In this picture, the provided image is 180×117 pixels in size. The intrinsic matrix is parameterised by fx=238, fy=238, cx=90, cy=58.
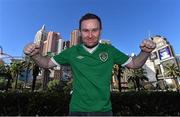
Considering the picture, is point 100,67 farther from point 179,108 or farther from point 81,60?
point 179,108

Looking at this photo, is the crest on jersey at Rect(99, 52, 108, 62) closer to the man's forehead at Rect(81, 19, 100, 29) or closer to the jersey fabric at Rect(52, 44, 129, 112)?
the jersey fabric at Rect(52, 44, 129, 112)

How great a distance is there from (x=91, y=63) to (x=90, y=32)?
347mm

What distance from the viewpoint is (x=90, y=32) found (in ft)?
8.63

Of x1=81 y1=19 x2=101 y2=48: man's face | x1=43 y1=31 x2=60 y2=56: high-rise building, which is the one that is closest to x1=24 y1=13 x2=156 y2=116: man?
x1=81 y1=19 x2=101 y2=48: man's face

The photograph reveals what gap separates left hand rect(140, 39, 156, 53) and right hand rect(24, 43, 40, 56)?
1.21 metres

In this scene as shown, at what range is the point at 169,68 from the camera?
8419cm

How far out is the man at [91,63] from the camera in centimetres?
242

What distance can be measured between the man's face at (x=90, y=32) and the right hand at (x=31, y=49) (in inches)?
21.1

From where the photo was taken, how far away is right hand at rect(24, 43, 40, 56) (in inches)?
105

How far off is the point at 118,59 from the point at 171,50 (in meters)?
143

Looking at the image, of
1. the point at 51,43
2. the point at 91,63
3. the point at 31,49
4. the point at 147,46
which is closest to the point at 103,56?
the point at 91,63

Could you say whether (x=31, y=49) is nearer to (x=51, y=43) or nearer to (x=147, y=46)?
(x=147, y=46)

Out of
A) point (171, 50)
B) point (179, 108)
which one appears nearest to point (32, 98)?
point (179, 108)

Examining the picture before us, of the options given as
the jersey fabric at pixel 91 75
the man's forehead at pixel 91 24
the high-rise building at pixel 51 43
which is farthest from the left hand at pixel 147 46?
the high-rise building at pixel 51 43
